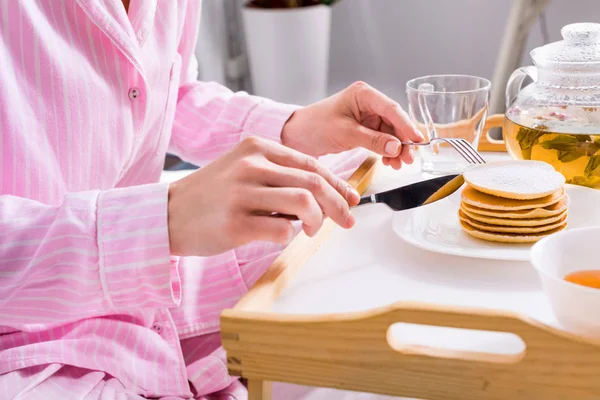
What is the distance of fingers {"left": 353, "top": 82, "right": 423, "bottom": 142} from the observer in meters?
0.89

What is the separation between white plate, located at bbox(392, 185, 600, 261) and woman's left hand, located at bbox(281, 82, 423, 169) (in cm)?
9

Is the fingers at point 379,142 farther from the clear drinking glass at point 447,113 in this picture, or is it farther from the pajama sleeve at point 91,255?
the pajama sleeve at point 91,255

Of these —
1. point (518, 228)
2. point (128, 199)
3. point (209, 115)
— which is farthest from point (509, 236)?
point (209, 115)

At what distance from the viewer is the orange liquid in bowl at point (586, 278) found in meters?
0.58

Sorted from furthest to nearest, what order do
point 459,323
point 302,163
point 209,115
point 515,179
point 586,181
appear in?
point 209,115
point 586,181
point 515,179
point 302,163
point 459,323

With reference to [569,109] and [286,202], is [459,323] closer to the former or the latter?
[286,202]

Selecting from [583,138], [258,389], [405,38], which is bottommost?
[405,38]

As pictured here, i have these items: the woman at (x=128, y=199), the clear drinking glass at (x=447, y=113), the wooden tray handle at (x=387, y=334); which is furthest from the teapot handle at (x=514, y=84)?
the wooden tray handle at (x=387, y=334)

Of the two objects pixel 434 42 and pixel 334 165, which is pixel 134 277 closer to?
pixel 334 165

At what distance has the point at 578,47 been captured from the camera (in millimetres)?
852

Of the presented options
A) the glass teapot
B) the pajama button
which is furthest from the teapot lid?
the pajama button

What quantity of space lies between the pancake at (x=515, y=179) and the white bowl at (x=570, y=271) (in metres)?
0.12

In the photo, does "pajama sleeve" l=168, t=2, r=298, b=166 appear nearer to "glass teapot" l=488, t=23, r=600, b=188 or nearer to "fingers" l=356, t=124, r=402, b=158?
"fingers" l=356, t=124, r=402, b=158

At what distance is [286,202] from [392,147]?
1.01ft
